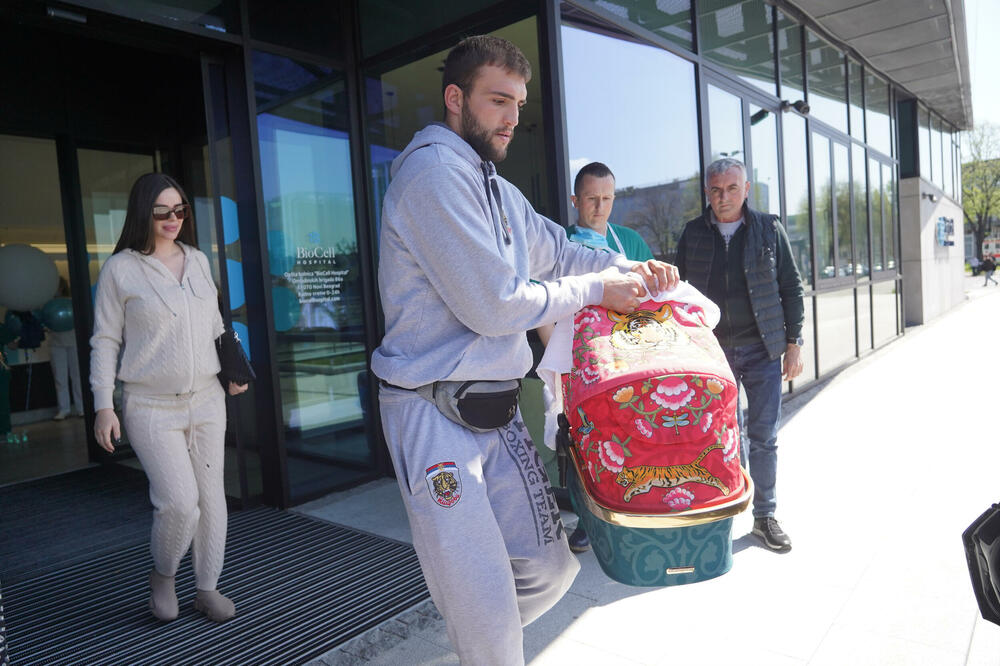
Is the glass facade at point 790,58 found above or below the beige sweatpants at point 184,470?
above

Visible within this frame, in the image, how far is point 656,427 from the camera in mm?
1536

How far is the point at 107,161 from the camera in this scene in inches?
248

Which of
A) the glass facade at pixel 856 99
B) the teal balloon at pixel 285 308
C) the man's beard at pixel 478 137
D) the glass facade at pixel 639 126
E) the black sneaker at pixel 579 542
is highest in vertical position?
the glass facade at pixel 856 99

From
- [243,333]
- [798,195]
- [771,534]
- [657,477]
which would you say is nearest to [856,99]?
[798,195]

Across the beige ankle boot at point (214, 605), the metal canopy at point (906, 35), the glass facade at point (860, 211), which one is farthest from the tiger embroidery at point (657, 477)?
the glass facade at point (860, 211)

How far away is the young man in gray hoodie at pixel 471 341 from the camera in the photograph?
1.52m

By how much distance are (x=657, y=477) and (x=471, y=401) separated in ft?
1.51

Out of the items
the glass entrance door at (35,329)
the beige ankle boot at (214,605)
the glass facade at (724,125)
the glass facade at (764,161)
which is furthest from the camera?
the glass entrance door at (35,329)

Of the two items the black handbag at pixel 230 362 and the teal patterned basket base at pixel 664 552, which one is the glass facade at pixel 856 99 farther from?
the teal patterned basket base at pixel 664 552

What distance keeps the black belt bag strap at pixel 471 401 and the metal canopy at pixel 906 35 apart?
745cm

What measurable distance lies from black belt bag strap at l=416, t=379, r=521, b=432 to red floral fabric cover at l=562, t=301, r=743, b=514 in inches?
7.4

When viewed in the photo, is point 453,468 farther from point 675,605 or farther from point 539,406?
point 539,406

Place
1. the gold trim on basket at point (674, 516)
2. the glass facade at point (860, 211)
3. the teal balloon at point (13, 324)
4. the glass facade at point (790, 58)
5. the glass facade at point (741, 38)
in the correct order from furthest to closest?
1. the glass facade at point (860, 211)
2. the teal balloon at point (13, 324)
3. the glass facade at point (790, 58)
4. the glass facade at point (741, 38)
5. the gold trim on basket at point (674, 516)

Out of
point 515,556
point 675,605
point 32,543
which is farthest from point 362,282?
point 515,556
